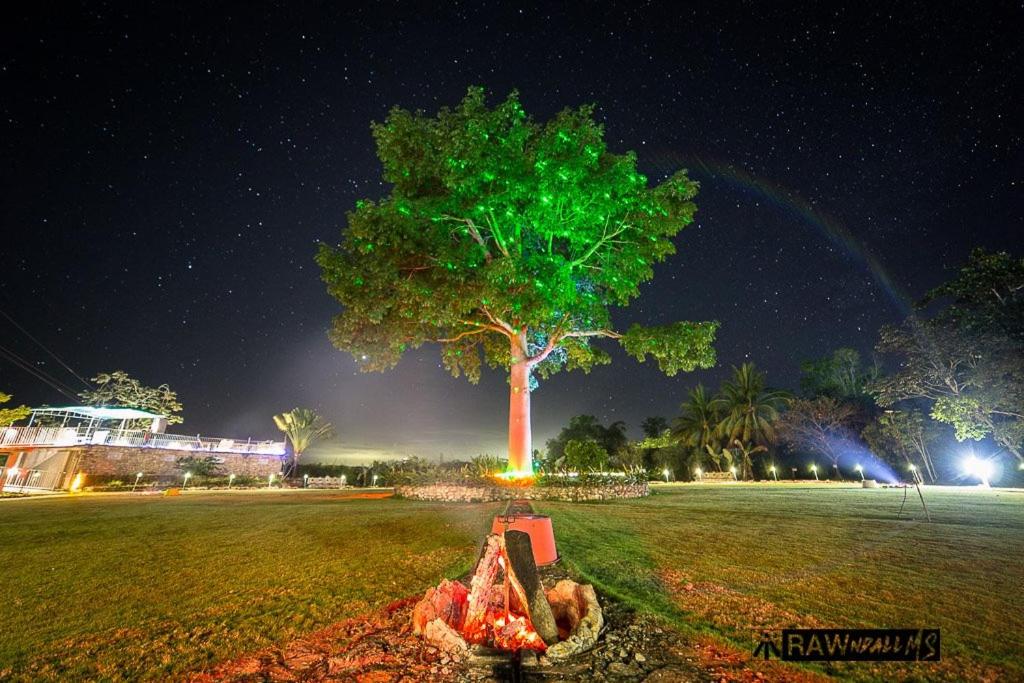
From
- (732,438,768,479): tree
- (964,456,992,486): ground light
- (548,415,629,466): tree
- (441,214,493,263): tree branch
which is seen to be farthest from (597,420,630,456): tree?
(441,214,493,263): tree branch

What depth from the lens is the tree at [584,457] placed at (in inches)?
645

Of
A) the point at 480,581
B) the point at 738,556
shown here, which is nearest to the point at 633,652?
the point at 480,581

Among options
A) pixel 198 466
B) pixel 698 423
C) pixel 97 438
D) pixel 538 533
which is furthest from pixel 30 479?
A: pixel 698 423

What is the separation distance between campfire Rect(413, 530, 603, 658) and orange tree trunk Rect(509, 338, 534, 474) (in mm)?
12832

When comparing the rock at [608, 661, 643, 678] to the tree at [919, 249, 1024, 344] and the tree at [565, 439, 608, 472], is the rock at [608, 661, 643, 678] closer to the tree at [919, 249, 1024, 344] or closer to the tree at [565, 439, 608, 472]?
the tree at [565, 439, 608, 472]

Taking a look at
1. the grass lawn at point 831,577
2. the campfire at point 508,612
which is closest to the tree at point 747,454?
the grass lawn at point 831,577

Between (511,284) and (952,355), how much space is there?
73.8 feet

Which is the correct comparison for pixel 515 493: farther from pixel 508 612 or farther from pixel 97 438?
pixel 97 438

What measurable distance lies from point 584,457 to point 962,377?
19.7 metres

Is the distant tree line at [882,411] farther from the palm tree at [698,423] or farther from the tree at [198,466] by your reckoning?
the tree at [198,466]

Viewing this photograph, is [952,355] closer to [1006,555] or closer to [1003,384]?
[1003,384]

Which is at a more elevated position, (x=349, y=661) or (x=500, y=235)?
(x=500, y=235)

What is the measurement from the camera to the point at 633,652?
3.02 metres

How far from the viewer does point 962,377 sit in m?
20.0
